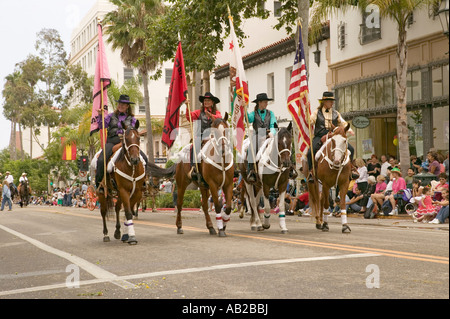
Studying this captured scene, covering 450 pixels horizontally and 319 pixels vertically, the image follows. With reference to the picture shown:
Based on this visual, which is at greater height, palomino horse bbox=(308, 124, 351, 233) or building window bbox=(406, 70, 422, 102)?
building window bbox=(406, 70, 422, 102)

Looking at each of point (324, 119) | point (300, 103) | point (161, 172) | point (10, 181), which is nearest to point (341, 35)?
point (300, 103)

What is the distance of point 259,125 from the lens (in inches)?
522

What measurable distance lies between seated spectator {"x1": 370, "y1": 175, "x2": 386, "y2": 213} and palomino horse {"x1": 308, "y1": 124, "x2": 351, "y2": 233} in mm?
6051

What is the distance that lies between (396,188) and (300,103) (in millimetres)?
5060

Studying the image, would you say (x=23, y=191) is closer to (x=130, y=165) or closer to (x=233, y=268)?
Answer: (x=130, y=165)

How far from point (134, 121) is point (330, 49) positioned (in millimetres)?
21150

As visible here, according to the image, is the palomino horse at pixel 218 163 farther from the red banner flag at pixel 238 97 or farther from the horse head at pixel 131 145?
the red banner flag at pixel 238 97

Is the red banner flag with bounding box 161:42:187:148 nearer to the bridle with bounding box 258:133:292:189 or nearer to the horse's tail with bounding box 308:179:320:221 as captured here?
the bridle with bounding box 258:133:292:189

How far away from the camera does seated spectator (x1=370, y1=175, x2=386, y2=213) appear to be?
1952 cm

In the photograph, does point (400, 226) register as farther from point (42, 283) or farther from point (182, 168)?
point (42, 283)

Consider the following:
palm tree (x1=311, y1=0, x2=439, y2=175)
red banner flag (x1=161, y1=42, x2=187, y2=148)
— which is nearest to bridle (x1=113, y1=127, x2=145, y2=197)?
red banner flag (x1=161, y1=42, x2=187, y2=148)

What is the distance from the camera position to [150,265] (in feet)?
27.7
